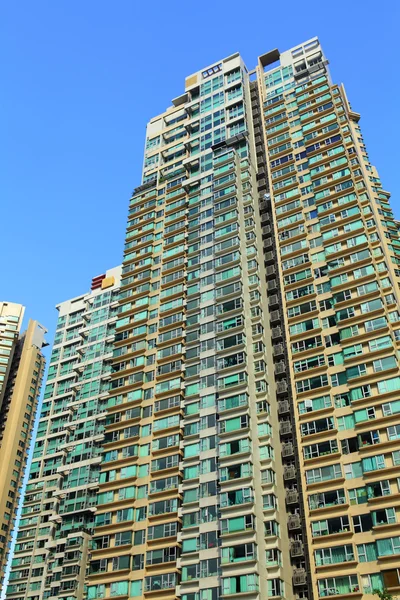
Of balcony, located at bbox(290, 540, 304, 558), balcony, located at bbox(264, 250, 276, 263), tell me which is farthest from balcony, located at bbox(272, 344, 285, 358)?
balcony, located at bbox(290, 540, 304, 558)

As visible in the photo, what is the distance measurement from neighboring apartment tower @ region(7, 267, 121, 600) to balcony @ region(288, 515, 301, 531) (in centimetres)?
2623

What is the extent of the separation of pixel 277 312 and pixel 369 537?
87.3 feet

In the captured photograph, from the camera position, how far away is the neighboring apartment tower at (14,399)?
320ft

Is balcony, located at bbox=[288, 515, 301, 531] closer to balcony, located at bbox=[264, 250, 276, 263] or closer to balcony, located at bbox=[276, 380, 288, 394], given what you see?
balcony, located at bbox=[276, 380, 288, 394]

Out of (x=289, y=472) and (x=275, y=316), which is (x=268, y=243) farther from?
(x=289, y=472)

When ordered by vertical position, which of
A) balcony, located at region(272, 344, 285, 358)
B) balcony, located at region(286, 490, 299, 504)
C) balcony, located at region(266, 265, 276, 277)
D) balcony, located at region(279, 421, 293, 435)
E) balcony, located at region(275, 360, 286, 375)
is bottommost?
balcony, located at region(286, 490, 299, 504)

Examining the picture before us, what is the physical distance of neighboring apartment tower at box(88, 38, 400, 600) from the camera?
49.2 m

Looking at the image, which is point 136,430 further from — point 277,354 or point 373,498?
point 373,498

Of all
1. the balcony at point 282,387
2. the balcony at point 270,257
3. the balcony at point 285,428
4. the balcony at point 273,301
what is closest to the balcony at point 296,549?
the balcony at point 285,428

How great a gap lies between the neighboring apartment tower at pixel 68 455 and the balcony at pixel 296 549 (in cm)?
2630

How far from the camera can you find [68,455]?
8325 centimetres

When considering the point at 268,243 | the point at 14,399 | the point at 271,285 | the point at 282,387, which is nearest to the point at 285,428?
the point at 282,387

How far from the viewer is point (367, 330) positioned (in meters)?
56.5

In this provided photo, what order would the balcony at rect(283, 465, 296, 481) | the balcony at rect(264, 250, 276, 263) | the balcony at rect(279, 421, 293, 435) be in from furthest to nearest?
the balcony at rect(264, 250, 276, 263) → the balcony at rect(279, 421, 293, 435) → the balcony at rect(283, 465, 296, 481)
